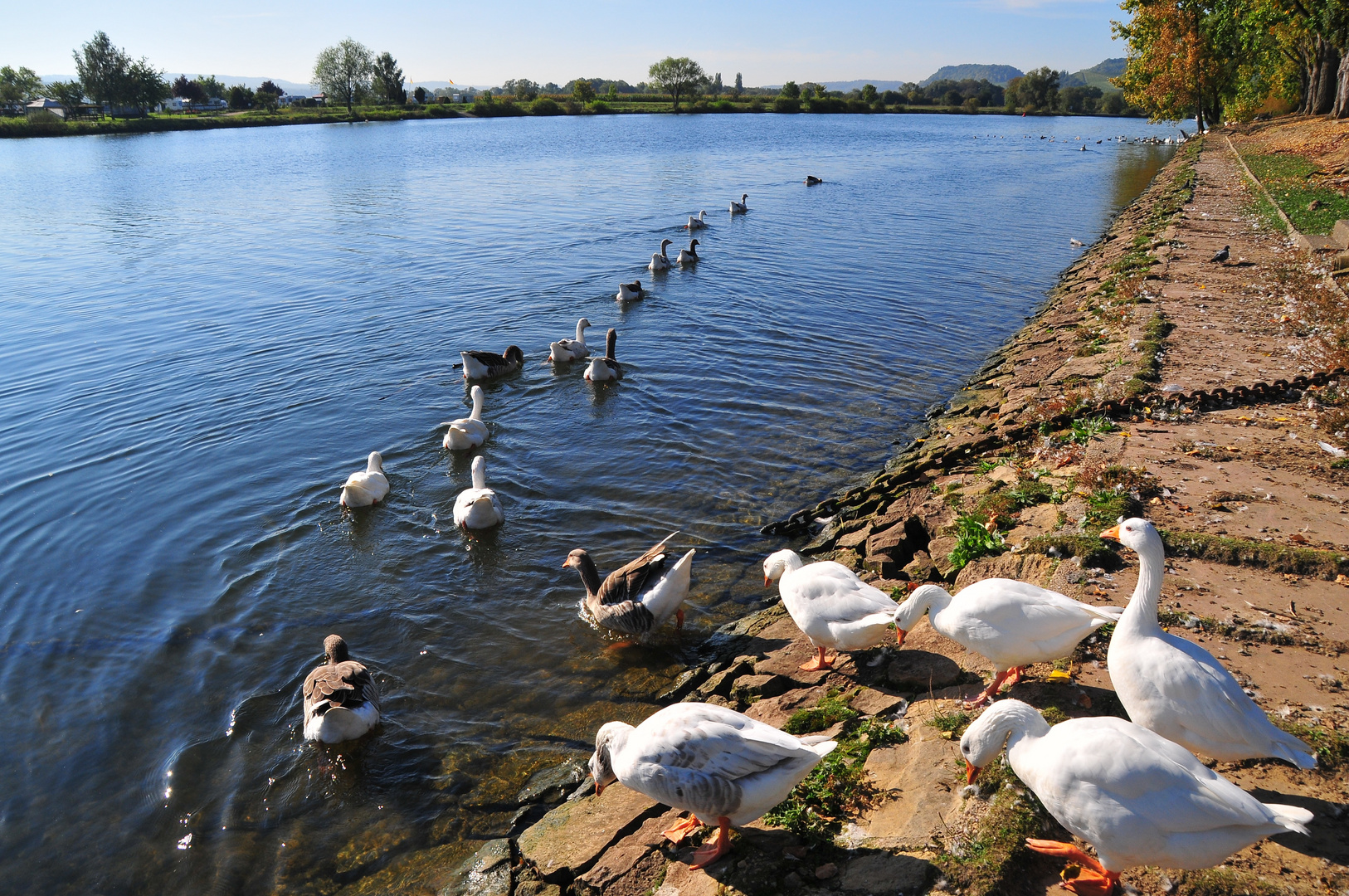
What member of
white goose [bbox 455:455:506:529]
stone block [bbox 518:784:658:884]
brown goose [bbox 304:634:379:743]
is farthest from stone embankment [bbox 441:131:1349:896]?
white goose [bbox 455:455:506:529]

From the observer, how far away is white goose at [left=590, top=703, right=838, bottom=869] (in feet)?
15.4

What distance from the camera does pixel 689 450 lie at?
12.7 meters

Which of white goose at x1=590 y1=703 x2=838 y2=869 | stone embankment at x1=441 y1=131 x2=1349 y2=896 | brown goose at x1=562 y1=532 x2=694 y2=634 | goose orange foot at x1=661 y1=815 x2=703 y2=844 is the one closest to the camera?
stone embankment at x1=441 y1=131 x2=1349 y2=896

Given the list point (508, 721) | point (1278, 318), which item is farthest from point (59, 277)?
point (1278, 318)

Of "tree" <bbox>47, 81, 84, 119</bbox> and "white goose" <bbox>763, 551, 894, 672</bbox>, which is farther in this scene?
"tree" <bbox>47, 81, 84, 119</bbox>

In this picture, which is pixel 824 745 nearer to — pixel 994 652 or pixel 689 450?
pixel 994 652

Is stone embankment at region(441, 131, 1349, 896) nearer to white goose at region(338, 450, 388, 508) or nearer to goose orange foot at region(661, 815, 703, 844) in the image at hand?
goose orange foot at region(661, 815, 703, 844)

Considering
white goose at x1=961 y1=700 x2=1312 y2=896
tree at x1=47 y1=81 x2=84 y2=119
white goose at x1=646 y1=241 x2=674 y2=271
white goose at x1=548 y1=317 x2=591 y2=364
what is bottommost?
white goose at x1=961 y1=700 x2=1312 y2=896

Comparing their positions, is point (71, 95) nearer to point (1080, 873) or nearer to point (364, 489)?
point (364, 489)

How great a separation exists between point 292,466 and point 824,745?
10.9 metres

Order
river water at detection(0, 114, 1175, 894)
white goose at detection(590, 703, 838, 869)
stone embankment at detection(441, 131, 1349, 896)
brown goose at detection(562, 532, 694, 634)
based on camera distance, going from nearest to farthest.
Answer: stone embankment at detection(441, 131, 1349, 896) < white goose at detection(590, 703, 838, 869) < river water at detection(0, 114, 1175, 894) < brown goose at detection(562, 532, 694, 634)

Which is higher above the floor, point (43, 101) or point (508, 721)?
point (43, 101)

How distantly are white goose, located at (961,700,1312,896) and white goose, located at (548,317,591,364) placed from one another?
13821mm

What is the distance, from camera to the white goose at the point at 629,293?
21.6 meters
